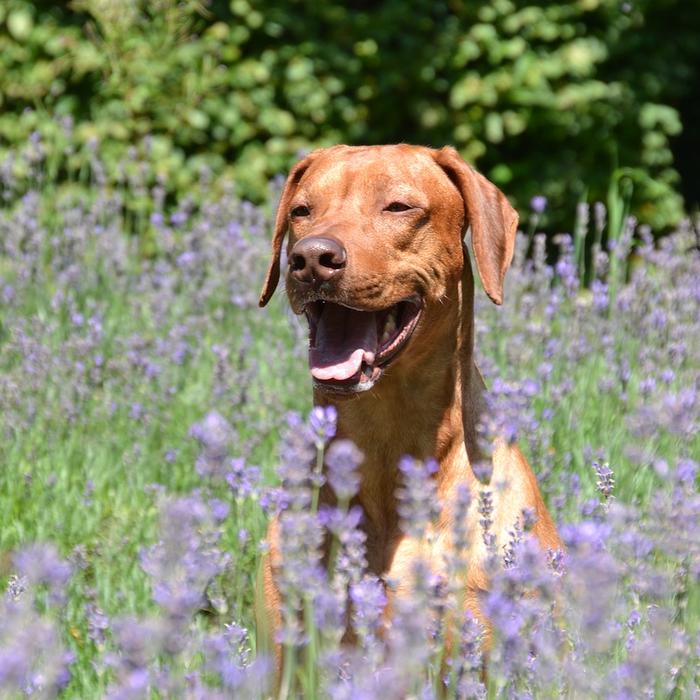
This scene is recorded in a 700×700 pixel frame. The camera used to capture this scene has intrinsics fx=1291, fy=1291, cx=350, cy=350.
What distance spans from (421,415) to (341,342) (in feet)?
0.96

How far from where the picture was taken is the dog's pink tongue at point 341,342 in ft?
10.6

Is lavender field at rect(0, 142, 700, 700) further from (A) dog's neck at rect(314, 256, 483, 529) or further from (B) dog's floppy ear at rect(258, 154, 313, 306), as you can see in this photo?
(B) dog's floppy ear at rect(258, 154, 313, 306)

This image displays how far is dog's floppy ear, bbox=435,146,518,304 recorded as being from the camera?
3.54 m

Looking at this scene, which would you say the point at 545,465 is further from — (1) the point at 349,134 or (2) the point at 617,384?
(1) the point at 349,134

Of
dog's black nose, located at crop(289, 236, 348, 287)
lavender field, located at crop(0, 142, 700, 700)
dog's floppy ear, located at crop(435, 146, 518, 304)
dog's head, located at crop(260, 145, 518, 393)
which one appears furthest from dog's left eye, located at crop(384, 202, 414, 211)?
lavender field, located at crop(0, 142, 700, 700)

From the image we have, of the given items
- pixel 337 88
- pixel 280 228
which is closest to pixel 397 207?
pixel 280 228

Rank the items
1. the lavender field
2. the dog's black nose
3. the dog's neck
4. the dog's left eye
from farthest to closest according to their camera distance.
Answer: the dog's left eye, the dog's neck, the dog's black nose, the lavender field

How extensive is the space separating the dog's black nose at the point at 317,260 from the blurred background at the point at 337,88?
381 cm

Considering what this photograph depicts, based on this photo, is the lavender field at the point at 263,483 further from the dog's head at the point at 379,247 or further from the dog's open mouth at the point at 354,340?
the dog's head at the point at 379,247

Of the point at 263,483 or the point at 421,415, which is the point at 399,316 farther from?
the point at 263,483

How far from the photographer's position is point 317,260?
3.16 metres

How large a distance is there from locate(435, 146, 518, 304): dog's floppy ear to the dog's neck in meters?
0.11

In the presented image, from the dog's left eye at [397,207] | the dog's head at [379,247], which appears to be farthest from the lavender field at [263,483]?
the dog's left eye at [397,207]

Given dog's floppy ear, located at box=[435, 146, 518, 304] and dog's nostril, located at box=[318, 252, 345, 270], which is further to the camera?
dog's floppy ear, located at box=[435, 146, 518, 304]
